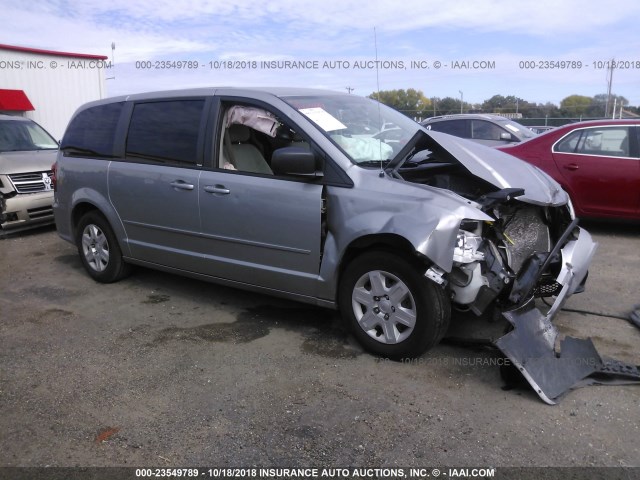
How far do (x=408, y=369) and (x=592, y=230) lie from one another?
5.20m

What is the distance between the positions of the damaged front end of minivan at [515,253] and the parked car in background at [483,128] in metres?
6.36

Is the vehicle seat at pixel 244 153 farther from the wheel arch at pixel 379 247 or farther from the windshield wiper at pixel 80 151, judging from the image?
the windshield wiper at pixel 80 151

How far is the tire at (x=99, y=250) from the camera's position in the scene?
17.8ft

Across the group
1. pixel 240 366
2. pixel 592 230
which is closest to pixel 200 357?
pixel 240 366

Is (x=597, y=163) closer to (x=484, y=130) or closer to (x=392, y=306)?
(x=484, y=130)

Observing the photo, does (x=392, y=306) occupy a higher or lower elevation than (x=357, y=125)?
lower

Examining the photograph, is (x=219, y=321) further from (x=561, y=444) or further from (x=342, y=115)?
(x=561, y=444)

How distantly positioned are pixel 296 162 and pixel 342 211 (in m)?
0.46

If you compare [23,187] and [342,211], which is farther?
[23,187]

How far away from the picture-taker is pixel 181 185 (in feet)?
15.0

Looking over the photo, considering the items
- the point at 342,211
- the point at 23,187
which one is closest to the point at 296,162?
the point at 342,211

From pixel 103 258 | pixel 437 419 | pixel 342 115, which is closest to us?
pixel 437 419

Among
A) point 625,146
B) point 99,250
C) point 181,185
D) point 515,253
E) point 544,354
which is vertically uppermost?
point 625,146

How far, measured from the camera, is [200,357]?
3887mm
